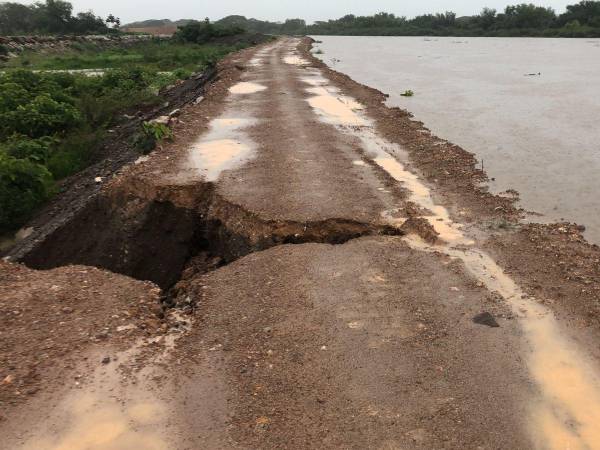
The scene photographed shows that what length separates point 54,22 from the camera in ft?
240

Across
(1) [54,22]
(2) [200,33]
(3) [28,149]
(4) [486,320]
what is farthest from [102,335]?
(1) [54,22]

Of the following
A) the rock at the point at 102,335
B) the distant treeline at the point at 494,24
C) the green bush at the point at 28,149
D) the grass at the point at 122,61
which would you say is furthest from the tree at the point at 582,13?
→ the rock at the point at 102,335

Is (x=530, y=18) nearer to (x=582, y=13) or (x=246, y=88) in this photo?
(x=582, y=13)

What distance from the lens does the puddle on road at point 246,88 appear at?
2286 centimetres

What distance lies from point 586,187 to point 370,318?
7.67 metres

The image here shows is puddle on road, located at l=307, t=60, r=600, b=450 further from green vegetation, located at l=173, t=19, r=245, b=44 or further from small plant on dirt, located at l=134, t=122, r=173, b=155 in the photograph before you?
green vegetation, located at l=173, t=19, r=245, b=44

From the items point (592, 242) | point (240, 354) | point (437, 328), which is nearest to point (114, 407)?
point (240, 354)

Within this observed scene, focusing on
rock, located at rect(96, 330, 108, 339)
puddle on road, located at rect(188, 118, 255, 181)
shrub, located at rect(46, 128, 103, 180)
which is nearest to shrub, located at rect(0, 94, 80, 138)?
Answer: shrub, located at rect(46, 128, 103, 180)

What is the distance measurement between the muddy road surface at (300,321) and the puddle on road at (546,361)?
20 mm

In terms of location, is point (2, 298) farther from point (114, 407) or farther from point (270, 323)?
point (270, 323)

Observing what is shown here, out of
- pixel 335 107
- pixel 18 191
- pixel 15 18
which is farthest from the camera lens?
pixel 15 18

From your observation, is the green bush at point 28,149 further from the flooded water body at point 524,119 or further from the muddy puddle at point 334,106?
the flooded water body at point 524,119

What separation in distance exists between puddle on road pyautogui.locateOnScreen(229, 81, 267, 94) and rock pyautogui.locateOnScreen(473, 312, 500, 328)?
723 inches

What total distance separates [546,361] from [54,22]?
269ft
